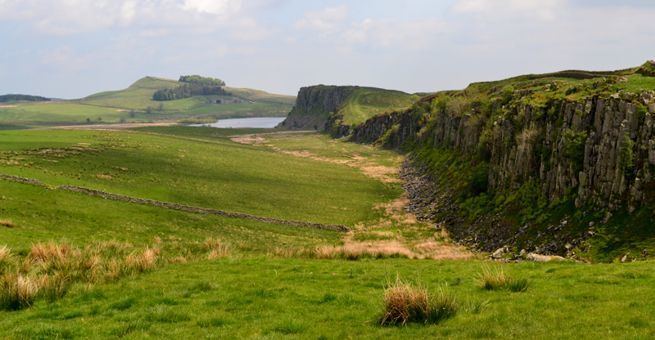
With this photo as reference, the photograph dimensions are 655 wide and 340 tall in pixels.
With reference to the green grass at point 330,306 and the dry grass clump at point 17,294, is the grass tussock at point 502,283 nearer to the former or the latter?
the green grass at point 330,306

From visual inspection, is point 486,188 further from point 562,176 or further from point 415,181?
point 415,181

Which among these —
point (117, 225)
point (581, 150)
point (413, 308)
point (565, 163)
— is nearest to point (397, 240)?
point (565, 163)

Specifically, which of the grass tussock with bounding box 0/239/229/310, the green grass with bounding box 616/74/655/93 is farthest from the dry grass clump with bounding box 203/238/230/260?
the green grass with bounding box 616/74/655/93

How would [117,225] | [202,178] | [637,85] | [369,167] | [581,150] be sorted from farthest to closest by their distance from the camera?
[369,167] < [202,178] < [637,85] < [117,225] < [581,150]

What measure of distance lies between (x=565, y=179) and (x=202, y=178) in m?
54.4

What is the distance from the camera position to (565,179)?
137 ft

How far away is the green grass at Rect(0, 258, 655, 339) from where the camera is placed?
1476 cm

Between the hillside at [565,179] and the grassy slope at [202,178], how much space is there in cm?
1481

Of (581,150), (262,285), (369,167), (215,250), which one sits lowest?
(369,167)

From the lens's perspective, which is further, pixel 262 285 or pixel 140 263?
pixel 140 263

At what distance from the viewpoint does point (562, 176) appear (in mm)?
42000

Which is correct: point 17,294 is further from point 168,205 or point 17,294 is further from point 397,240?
point 168,205

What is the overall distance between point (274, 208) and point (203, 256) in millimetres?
36159

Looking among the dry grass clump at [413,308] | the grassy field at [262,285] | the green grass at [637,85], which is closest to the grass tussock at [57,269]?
the grassy field at [262,285]
